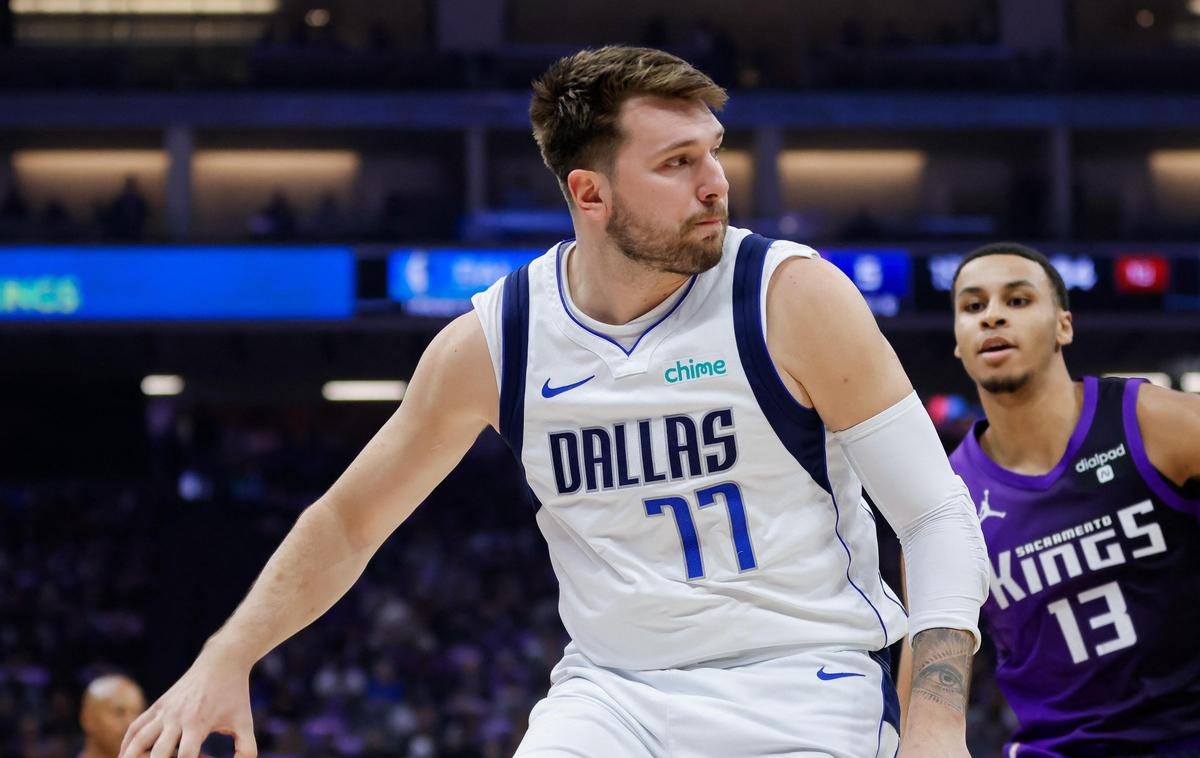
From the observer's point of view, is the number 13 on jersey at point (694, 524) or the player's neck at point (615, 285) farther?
the player's neck at point (615, 285)

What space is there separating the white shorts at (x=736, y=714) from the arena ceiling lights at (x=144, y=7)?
23.6 meters

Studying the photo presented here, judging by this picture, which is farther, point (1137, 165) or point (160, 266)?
point (1137, 165)

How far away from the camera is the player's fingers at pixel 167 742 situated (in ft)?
7.52

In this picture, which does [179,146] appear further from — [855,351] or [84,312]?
[855,351]

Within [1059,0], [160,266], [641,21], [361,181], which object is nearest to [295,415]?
[361,181]

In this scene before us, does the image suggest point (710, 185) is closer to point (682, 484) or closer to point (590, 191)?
point (590, 191)

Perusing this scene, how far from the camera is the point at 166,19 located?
24016mm

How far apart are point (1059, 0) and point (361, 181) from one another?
1263 cm

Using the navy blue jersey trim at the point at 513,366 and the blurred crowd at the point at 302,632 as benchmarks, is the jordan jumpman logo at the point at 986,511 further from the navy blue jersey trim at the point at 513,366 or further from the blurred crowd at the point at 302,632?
the blurred crowd at the point at 302,632

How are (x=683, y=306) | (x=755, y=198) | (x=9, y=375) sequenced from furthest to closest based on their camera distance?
1. (x=755, y=198)
2. (x=9, y=375)
3. (x=683, y=306)

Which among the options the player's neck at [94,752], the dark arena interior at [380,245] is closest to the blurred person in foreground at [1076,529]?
the player's neck at [94,752]

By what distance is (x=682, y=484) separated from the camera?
2.47 metres

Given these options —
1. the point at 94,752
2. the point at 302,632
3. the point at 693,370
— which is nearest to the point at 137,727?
the point at 693,370

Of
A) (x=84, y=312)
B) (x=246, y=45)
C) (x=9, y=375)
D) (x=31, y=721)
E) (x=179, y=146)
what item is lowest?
(x=31, y=721)
